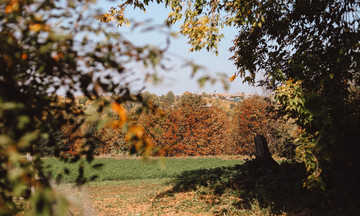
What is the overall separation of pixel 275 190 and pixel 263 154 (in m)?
3.07

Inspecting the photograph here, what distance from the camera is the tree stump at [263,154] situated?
1122 cm

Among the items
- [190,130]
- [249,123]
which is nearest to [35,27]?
[249,123]

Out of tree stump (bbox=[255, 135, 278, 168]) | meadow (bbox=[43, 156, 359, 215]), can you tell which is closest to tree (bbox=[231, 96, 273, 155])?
tree stump (bbox=[255, 135, 278, 168])

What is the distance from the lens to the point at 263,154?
1143 centimetres

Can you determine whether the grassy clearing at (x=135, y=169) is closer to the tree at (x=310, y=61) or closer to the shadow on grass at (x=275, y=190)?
the shadow on grass at (x=275, y=190)

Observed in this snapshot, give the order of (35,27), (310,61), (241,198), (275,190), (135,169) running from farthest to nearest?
(135,169) < (241,198) < (275,190) < (310,61) < (35,27)

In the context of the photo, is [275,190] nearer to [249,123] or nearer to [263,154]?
[263,154]

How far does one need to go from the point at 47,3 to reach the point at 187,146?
38816 mm

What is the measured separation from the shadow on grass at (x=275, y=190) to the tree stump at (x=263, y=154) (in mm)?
377

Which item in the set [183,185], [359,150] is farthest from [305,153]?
[183,185]

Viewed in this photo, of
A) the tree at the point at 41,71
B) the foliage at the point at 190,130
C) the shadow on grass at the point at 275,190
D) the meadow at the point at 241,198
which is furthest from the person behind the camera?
the foliage at the point at 190,130

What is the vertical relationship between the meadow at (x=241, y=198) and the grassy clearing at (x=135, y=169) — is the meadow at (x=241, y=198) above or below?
above

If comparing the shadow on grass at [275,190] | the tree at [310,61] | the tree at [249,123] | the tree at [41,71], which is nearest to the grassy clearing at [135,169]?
the shadow on grass at [275,190]

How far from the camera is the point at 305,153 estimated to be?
4.81m
